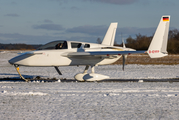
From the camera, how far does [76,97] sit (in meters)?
9.15

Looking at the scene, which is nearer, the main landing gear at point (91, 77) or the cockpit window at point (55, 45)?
the main landing gear at point (91, 77)

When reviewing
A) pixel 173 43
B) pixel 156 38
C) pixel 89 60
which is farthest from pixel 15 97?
pixel 173 43

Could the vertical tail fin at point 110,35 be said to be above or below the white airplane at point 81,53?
above

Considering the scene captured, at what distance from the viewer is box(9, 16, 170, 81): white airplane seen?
544 inches

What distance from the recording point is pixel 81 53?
45.7 feet

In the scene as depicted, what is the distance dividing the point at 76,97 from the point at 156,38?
282 inches

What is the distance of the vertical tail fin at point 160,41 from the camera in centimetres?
1393

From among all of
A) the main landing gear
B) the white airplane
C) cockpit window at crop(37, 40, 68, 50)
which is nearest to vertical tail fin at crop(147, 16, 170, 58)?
the white airplane

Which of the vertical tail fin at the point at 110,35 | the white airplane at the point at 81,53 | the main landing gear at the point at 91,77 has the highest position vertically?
the vertical tail fin at the point at 110,35

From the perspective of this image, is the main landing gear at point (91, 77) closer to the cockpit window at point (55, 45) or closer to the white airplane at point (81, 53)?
the white airplane at point (81, 53)

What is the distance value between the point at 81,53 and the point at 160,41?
469 cm

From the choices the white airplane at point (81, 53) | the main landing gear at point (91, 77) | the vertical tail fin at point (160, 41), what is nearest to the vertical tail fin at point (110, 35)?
the white airplane at point (81, 53)

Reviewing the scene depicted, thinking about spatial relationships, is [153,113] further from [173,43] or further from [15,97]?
[173,43]

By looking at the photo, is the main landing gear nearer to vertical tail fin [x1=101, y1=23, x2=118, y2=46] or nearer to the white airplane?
the white airplane
